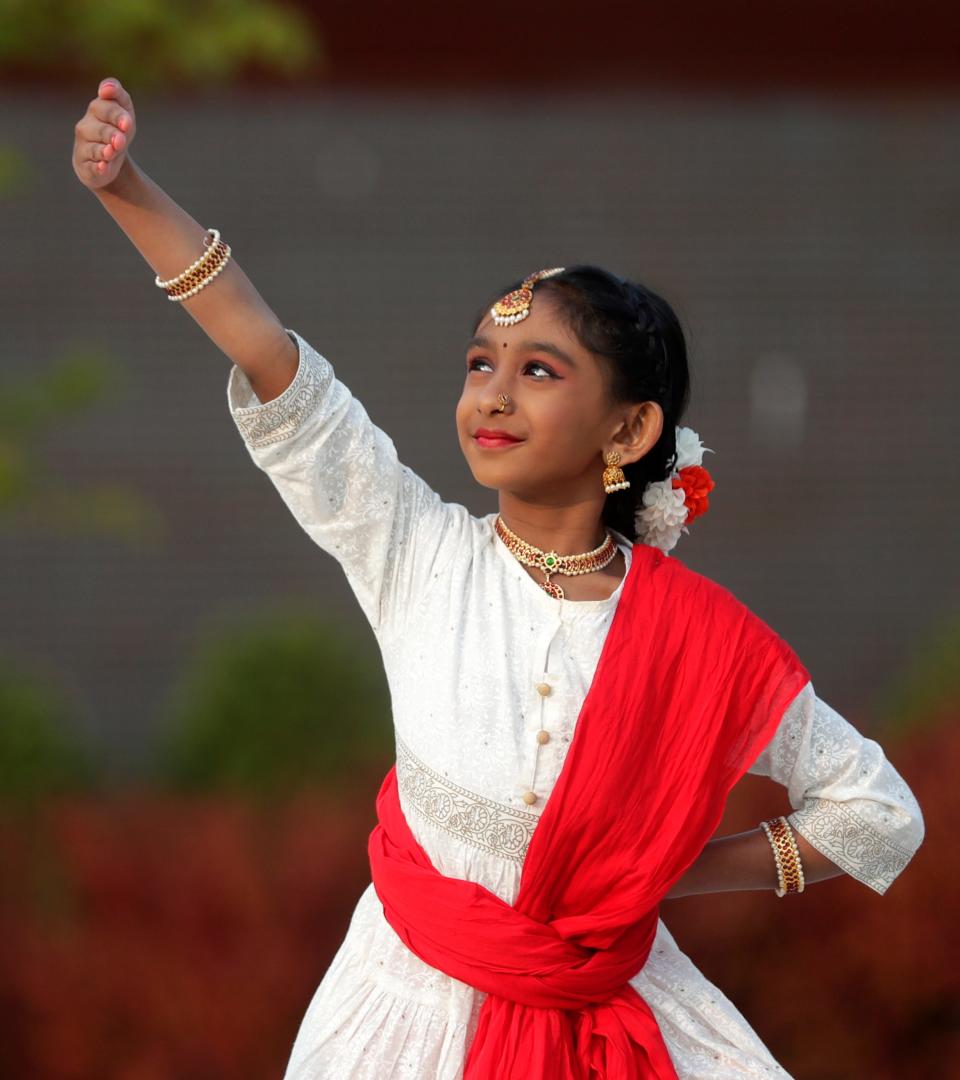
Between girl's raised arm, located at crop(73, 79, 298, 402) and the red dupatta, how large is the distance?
697 millimetres

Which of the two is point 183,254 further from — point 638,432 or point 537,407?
point 638,432

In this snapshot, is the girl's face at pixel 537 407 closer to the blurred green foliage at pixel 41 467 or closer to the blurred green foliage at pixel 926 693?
the blurred green foliage at pixel 41 467

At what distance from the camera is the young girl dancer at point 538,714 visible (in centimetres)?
249

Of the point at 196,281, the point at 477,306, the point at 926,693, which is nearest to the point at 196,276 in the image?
the point at 196,281

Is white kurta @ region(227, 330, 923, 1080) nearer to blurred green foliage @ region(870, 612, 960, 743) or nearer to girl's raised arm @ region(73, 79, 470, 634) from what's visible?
girl's raised arm @ region(73, 79, 470, 634)

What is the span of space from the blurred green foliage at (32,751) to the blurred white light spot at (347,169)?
9.01ft

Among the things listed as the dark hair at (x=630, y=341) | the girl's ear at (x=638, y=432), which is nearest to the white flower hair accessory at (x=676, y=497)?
the dark hair at (x=630, y=341)

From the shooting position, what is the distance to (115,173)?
7.76 feet

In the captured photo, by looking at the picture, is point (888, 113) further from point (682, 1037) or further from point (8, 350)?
point (682, 1037)

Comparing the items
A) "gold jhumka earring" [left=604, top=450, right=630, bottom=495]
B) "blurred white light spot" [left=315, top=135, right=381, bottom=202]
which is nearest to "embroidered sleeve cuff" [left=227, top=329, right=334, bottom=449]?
"gold jhumka earring" [left=604, top=450, right=630, bottom=495]

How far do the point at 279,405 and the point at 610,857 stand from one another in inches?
34.7

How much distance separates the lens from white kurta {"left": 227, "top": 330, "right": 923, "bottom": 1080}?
2.53 m

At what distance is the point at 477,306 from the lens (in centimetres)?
765

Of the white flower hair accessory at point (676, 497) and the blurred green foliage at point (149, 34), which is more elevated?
the blurred green foliage at point (149, 34)
